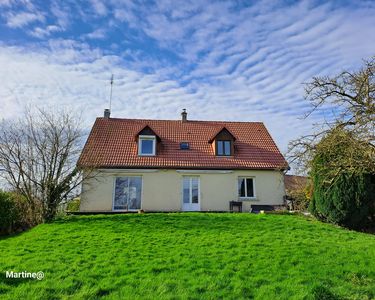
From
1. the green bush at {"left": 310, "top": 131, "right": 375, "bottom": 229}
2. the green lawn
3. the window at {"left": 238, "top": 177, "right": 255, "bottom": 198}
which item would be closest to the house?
the window at {"left": 238, "top": 177, "right": 255, "bottom": 198}

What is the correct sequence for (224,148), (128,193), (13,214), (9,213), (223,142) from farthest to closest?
1. (223,142)
2. (224,148)
3. (128,193)
4. (13,214)
5. (9,213)

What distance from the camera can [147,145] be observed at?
832 inches

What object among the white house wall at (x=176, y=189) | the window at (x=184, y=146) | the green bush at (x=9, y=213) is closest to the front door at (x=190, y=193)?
the white house wall at (x=176, y=189)

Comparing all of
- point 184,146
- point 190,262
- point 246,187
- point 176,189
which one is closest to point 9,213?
point 176,189

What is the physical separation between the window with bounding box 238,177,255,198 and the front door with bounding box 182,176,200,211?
2.80 m

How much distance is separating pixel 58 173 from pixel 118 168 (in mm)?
4515

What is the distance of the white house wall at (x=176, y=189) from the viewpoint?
19.2 metres

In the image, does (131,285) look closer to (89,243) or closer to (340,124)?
(89,243)

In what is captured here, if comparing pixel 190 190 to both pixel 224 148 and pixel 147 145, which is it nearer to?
pixel 224 148

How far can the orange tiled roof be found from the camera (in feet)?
65.5

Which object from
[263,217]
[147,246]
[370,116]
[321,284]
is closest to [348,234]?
[263,217]

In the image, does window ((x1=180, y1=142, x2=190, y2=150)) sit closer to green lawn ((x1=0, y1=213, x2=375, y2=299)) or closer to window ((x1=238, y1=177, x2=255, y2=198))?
window ((x1=238, y1=177, x2=255, y2=198))

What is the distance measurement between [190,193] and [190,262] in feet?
40.4

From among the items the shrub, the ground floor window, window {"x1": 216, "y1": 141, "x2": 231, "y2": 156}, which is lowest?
the shrub
